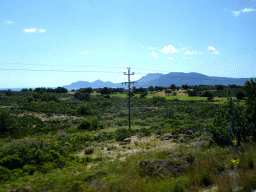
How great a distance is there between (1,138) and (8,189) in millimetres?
Answer: 14657

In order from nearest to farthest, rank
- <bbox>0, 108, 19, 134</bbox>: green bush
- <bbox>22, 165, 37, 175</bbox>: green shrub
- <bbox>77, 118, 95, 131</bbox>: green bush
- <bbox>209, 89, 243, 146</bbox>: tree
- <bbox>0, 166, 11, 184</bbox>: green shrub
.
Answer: <bbox>0, 166, 11, 184</bbox>: green shrub → <bbox>22, 165, 37, 175</bbox>: green shrub → <bbox>209, 89, 243, 146</bbox>: tree → <bbox>0, 108, 19, 134</bbox>: green bush → <bbox>77, 118, 95, 131</bbox>: green bush

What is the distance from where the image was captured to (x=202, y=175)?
6527mm

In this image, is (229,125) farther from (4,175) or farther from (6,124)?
(6,124)

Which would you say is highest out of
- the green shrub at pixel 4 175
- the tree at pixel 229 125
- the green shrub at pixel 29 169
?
the tree at pixel 229 125

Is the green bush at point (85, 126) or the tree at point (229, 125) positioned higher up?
the tree at point (229, 125)

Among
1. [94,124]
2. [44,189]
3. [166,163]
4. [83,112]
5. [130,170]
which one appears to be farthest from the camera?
[83,112]

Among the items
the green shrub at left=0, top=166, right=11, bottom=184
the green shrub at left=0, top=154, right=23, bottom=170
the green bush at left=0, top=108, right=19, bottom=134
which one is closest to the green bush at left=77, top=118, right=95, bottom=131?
the green bush at left=0, top=108, right=19, bottom=134

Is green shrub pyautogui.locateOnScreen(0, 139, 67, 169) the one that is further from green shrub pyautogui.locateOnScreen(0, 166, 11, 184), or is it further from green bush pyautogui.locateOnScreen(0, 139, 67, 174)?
green shrub pyautogui.locateOnScreen(0, 166, 11, 184)

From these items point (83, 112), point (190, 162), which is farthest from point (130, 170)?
point (83, 112)

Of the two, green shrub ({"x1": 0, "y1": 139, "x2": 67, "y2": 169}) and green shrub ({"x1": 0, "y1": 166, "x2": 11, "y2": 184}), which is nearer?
green shrub ({"x1": 0, "y1": 166, "x2": 11, "y2": 184})

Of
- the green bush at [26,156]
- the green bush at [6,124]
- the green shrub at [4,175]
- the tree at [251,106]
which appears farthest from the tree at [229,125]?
the green bush at [6,124]

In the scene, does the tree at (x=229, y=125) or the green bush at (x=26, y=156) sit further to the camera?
the tree at (x=229, y=125)

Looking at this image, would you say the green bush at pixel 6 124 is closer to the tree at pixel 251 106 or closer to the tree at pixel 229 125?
the tree at pixel 229 125

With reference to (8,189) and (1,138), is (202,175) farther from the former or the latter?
(1,138)
